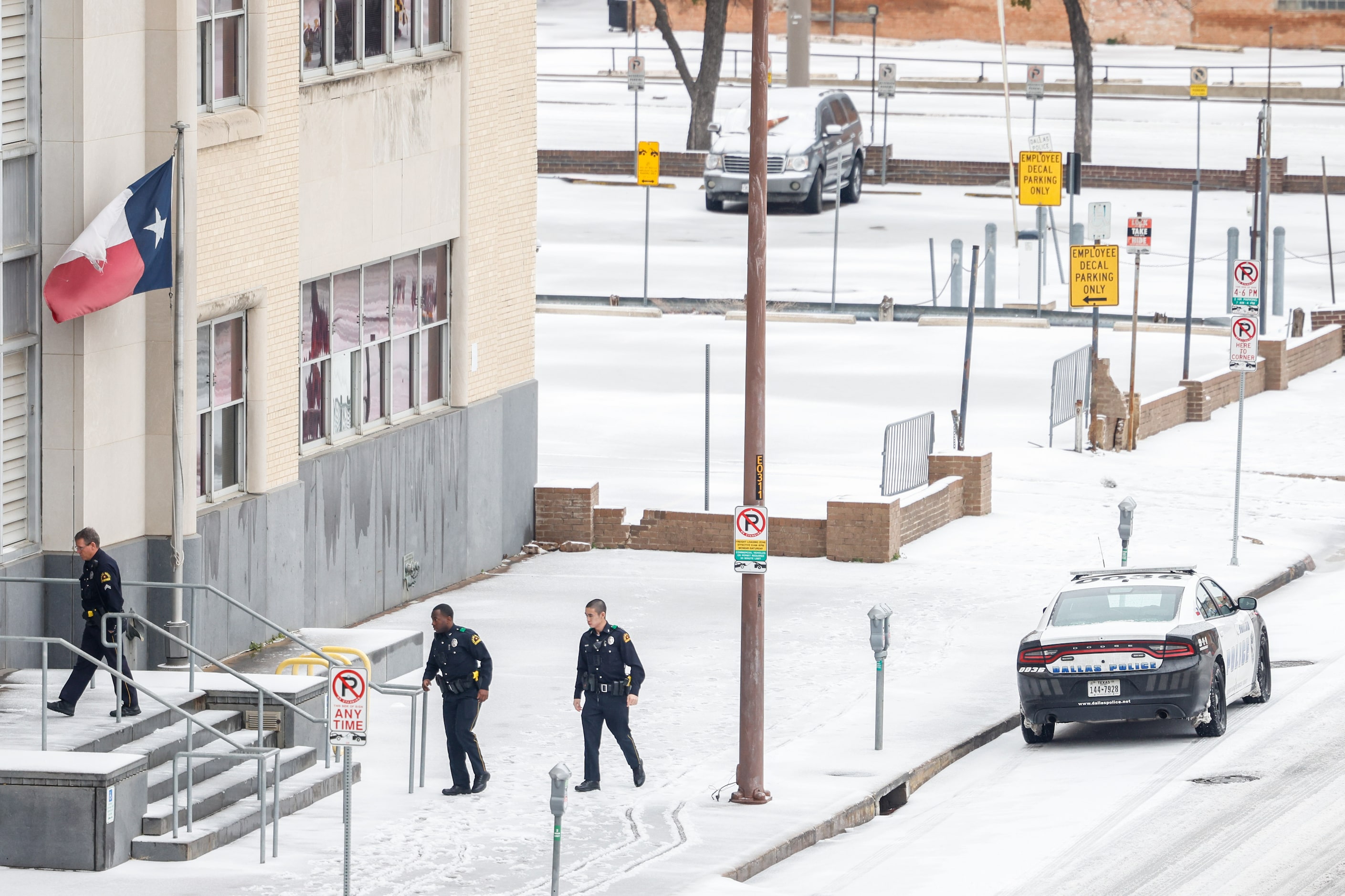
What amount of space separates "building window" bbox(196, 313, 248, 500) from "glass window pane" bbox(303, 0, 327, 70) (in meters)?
2.92

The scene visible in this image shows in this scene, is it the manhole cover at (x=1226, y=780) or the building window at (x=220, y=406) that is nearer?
the manhole cover at (x=1226, y=780)

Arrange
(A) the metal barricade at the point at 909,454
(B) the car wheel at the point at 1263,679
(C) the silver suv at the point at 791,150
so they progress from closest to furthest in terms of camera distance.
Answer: (B) the car wheel at the point at 1263,679 → (A) the metal barricade at the point at 909,454 → (C) the silver suv at the point at 791,150

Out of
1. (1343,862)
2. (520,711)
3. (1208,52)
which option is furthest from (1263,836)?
(1208,52)

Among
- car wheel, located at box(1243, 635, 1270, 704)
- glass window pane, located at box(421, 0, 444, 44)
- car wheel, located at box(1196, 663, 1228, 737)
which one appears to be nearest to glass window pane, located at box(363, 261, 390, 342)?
glass window pane, located at box(421, 0, 444, 44)

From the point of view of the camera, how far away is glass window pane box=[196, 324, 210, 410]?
2091 centimetres

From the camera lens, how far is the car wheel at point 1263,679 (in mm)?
20344

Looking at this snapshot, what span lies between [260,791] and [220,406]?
6.25 metres

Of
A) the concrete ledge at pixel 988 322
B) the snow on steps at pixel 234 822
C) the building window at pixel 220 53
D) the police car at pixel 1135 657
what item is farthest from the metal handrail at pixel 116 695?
the concrete ledge at pixel 988 322

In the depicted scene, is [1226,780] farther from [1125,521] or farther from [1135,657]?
[1125,521]

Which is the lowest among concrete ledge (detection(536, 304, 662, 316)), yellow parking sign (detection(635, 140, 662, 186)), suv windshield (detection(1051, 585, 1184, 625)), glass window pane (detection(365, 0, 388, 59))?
suv windshield (detection(1051, 585, 1184, 625))

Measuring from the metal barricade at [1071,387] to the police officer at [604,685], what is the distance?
16880 mm

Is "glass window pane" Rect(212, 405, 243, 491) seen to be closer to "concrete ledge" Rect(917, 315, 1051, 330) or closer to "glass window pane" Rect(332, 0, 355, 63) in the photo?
"glass window pane" Rect(332, 0, 355, 63)

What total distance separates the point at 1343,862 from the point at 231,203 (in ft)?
35.6

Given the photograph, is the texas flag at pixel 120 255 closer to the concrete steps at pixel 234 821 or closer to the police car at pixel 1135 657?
the concrete steps at pixel 234 821
